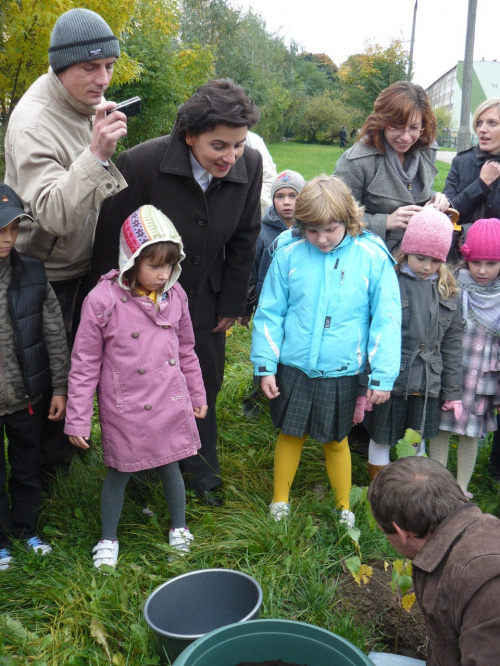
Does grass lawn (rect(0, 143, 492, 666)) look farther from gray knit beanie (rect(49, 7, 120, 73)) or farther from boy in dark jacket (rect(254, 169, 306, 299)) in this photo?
gray knit beanie (rect(49, 7, 120, 73))

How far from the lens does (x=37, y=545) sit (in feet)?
9.58

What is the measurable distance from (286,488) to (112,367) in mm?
1083

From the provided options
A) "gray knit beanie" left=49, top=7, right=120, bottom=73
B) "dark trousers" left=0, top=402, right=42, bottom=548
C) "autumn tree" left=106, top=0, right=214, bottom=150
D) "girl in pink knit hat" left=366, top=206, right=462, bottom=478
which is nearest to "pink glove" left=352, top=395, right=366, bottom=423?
"girl in pink knit hat" left=366, top=206, right=462, bottom=478

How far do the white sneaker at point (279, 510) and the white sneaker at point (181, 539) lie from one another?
0.40 m

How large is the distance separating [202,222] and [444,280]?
1.22 m

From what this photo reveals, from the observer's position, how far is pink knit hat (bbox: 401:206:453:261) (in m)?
3.14

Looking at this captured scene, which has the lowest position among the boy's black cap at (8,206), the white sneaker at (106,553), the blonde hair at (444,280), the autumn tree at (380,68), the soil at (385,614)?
the soil at (385,614)

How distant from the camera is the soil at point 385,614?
252 cm

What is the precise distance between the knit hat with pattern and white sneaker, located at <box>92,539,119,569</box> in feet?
3.58

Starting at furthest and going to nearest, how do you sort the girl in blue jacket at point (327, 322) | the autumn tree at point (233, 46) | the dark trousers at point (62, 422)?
1. the autumn tree at point (233, 46)
2. the dark trousers at point (62, 422)
3. the girl in blue jacket at point (327, 322)

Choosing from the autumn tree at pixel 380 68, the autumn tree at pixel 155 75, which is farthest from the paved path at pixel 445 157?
the autumn tree at pixel 155 75

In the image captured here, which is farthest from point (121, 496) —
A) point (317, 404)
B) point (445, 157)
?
point (445, 157)

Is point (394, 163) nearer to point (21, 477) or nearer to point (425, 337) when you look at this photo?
point (425, 337)

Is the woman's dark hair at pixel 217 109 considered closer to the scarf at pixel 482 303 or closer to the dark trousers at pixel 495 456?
the scarf at pixel 482 303
